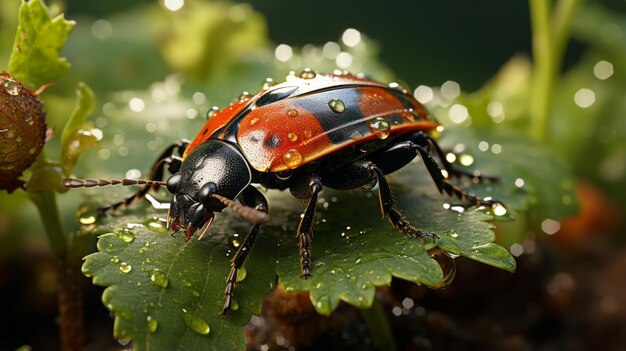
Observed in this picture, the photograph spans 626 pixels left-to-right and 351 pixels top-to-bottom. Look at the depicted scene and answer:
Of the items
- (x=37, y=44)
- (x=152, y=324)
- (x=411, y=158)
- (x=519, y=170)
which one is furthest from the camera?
(x=519, y=170)

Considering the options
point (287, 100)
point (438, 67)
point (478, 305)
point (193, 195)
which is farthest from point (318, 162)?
point (438, 67)

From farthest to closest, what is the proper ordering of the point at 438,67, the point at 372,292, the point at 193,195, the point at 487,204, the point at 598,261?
the point at 438,67
the point at 598,261
the point at 487,204
the point at 193,195
the point at 372,292

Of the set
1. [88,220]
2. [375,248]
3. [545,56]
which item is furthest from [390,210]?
[545,56]

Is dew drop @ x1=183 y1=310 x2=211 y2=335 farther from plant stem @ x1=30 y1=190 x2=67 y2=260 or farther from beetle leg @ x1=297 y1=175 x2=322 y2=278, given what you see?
plant stem @ x1=30 y1=190 x2=67 y2=260

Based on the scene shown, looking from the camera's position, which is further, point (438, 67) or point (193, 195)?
point (438, 67)

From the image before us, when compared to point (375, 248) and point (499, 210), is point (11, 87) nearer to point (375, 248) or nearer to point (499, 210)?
point (375, 248)

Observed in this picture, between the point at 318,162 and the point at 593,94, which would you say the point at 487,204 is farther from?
the point at 593,94
